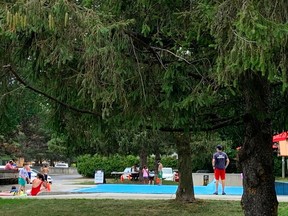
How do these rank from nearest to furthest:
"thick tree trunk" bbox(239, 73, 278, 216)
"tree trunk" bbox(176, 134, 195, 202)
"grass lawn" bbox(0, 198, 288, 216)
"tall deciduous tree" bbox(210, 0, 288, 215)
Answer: "tall deciduous tree" bbox(210, 0, 288, 215) < "thick tree trunk" bbox(239, 73, 278, 216) < "grass lawn" bbox(0, 198, 288, 216) < "tree trunk" bbox(176, 134, 195, 202)

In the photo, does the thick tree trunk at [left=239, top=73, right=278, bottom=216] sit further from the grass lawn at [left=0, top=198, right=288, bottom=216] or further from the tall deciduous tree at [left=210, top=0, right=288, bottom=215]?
the grass lawn at [left=0, top=198, right=288, bottom=216]

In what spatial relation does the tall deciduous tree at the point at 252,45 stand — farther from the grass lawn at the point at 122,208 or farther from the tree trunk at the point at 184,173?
the tree trunk at the point at 184,173

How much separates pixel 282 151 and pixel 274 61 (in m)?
16.6

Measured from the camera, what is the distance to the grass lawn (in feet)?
41.8

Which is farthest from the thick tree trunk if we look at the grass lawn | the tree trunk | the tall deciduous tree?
the tree trunk

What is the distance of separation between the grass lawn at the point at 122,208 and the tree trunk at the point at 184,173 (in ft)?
0.95

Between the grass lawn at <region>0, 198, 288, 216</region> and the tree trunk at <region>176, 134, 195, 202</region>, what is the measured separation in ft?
0.95

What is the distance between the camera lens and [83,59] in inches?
229

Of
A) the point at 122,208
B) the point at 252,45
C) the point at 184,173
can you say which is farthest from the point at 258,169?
the point at 184,173

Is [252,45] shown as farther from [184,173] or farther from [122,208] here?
[184,173]

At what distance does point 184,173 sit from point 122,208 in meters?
2.15

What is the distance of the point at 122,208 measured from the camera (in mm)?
13664

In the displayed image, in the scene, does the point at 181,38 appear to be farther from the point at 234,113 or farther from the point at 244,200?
the point at 244,200

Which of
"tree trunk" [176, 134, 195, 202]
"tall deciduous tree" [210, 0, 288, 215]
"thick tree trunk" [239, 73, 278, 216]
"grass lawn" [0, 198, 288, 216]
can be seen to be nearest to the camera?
"tall deciduous tree" [210, 0, 288, 215]
